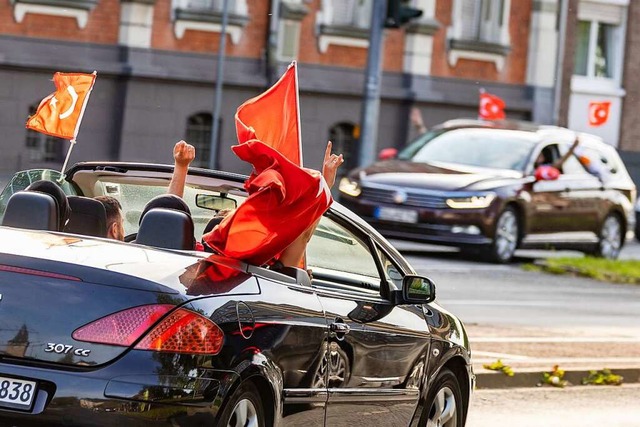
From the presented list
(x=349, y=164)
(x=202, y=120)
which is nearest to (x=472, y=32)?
(x=349, y=164)

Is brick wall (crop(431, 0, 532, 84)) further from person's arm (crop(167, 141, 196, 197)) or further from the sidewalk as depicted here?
person's arm (crop(167, 141, 196, 197))

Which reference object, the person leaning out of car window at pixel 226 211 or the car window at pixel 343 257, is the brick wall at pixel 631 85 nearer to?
the car window at pixel 343 257

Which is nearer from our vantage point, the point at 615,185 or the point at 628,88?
the point at 615,185

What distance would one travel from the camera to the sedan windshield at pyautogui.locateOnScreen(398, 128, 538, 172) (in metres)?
22.4

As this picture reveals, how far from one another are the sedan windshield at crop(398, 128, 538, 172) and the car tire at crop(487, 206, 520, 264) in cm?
66

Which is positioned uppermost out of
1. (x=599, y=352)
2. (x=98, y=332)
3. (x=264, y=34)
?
(x=264, y=34)

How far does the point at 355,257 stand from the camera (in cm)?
748

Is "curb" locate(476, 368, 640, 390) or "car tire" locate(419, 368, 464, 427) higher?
"car tire" locate(419, 368, 464, 427)

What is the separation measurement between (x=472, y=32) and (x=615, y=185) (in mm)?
11389

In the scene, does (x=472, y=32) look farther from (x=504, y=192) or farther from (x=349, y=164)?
(x=504, y=192)

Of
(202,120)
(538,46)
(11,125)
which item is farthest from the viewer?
(538,46)

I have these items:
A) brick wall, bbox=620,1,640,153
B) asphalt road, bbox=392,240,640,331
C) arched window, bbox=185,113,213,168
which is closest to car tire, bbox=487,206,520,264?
asphalt road, bbox=392,240,640,331

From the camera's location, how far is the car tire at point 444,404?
791 centimetres

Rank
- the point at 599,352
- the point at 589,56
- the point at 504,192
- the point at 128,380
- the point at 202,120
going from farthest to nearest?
the point at 589,56 < the point at 202,120 < the point at 504,192 < the point at 599,352 < the point at 128,380
